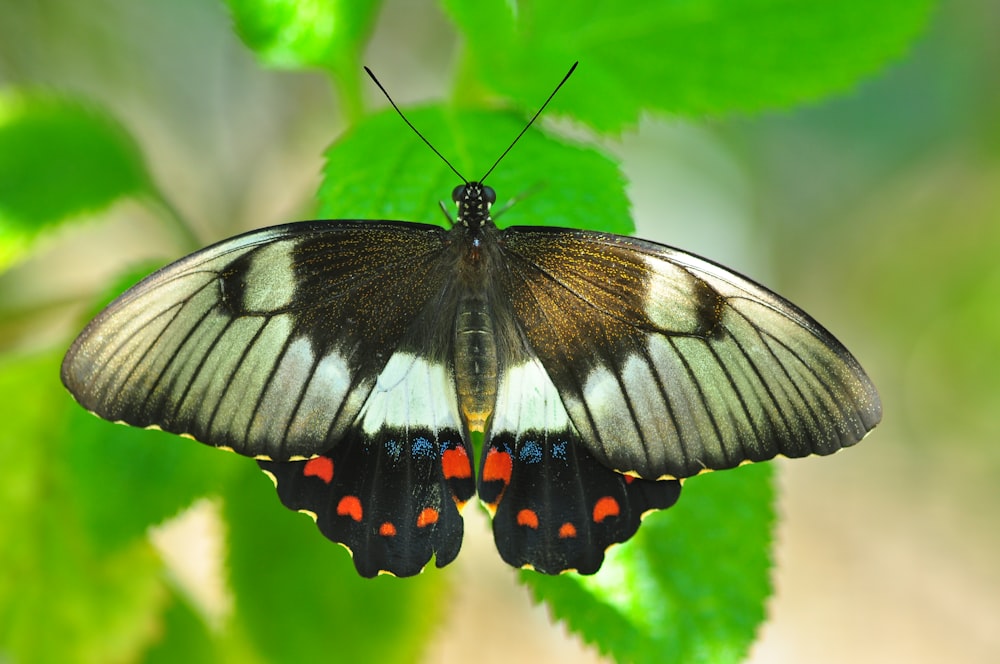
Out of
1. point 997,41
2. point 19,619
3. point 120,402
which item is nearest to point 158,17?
point 19,619

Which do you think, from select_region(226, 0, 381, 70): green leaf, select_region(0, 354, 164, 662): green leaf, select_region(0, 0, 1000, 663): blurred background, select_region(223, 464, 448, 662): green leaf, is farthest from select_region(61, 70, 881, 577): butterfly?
select_region(0, 0, 1000, 663): blurred background

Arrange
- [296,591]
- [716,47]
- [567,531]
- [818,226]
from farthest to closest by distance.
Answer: [818,226], [296,591], [716,47], [567,531]

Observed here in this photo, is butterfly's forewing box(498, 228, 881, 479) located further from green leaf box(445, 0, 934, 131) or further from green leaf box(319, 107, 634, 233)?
green leaf box(445, 0, 934, 131)

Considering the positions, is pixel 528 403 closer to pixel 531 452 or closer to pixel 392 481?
pixel 531 452

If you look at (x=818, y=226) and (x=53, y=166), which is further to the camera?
(x=818, y=226)

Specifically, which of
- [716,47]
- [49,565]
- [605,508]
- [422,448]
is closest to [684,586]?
[605,508]

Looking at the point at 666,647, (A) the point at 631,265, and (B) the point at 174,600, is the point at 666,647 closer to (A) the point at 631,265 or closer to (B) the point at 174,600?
(A) the point at 631,265
